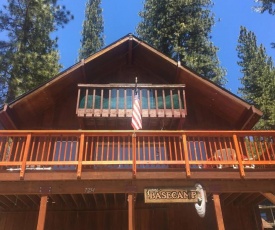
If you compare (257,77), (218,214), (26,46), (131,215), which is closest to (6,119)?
(131,215)

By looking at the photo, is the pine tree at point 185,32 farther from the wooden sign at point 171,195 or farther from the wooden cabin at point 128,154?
the wooden sign at point 171,195

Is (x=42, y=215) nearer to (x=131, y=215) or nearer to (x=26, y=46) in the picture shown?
(x=131, y=215)

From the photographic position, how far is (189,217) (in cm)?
1047

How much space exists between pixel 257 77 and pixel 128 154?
83.4 feet

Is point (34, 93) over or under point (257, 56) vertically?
under

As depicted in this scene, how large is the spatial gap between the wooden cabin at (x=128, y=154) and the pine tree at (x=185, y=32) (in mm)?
14309

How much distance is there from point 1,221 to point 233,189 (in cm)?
801

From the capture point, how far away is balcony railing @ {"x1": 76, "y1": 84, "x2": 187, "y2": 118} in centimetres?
1162

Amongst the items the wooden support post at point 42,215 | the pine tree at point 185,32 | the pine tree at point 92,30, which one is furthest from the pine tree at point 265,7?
the pine tree at point 92,30

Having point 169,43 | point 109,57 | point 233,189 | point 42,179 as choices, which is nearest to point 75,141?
point 42,179

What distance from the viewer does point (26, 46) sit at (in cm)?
2125

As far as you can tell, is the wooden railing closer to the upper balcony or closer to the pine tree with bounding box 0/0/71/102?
the upper balcony

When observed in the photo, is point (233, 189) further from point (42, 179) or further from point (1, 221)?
point (1, 221)

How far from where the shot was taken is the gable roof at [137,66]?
37.2 ft
